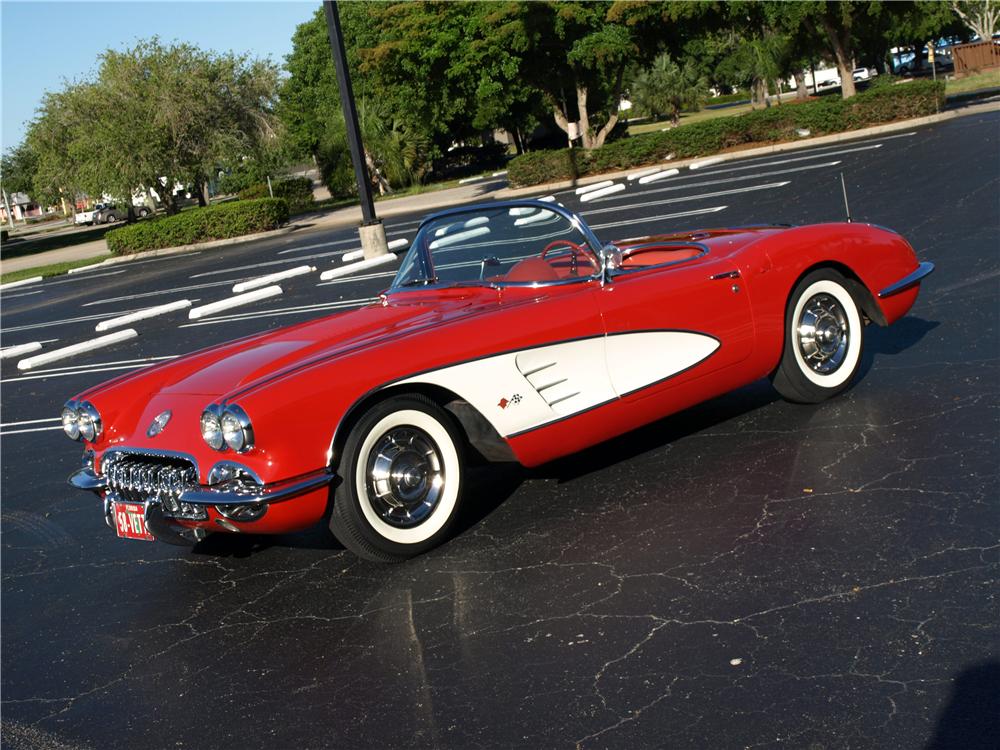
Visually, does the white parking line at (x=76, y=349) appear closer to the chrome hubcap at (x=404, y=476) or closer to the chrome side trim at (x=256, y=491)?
the chrome side trim at (x=256, y=491)

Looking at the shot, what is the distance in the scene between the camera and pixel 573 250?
601cm

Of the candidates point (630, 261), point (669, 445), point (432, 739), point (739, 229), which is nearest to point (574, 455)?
point (669, 445)

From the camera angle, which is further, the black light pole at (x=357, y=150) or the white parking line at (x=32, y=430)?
the black light pole at (x=357, y=150)

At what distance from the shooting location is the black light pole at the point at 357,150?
65.0 ft

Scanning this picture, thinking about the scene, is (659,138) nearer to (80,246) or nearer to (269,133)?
(269,133)

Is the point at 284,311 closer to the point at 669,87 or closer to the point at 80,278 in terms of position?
the point at 80,278

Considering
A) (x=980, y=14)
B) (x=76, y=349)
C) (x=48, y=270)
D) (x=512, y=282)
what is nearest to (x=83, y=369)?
(x=76, y=349)

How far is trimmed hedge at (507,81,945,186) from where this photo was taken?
29.2 m

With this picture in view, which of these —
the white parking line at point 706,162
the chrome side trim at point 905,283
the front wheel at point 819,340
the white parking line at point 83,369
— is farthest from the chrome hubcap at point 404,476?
the white parking line at point 706,162

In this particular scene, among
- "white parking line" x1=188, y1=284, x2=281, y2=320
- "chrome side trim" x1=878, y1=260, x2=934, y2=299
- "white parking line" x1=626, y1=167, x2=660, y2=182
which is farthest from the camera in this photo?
"white parking line" x1=626, y1=167, x2=660, y2=182

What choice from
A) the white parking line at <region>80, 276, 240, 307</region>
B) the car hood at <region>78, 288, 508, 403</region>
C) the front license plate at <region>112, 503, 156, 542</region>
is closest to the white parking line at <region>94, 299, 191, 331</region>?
the white parking line at <region>80, 276, 240, 307</region>

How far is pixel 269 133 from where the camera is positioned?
46062mm

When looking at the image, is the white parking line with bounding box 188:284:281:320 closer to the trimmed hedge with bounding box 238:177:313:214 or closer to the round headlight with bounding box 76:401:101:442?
the round headlight with bounding box 76:401:101:442

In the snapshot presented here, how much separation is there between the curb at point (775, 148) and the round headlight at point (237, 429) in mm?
26252
